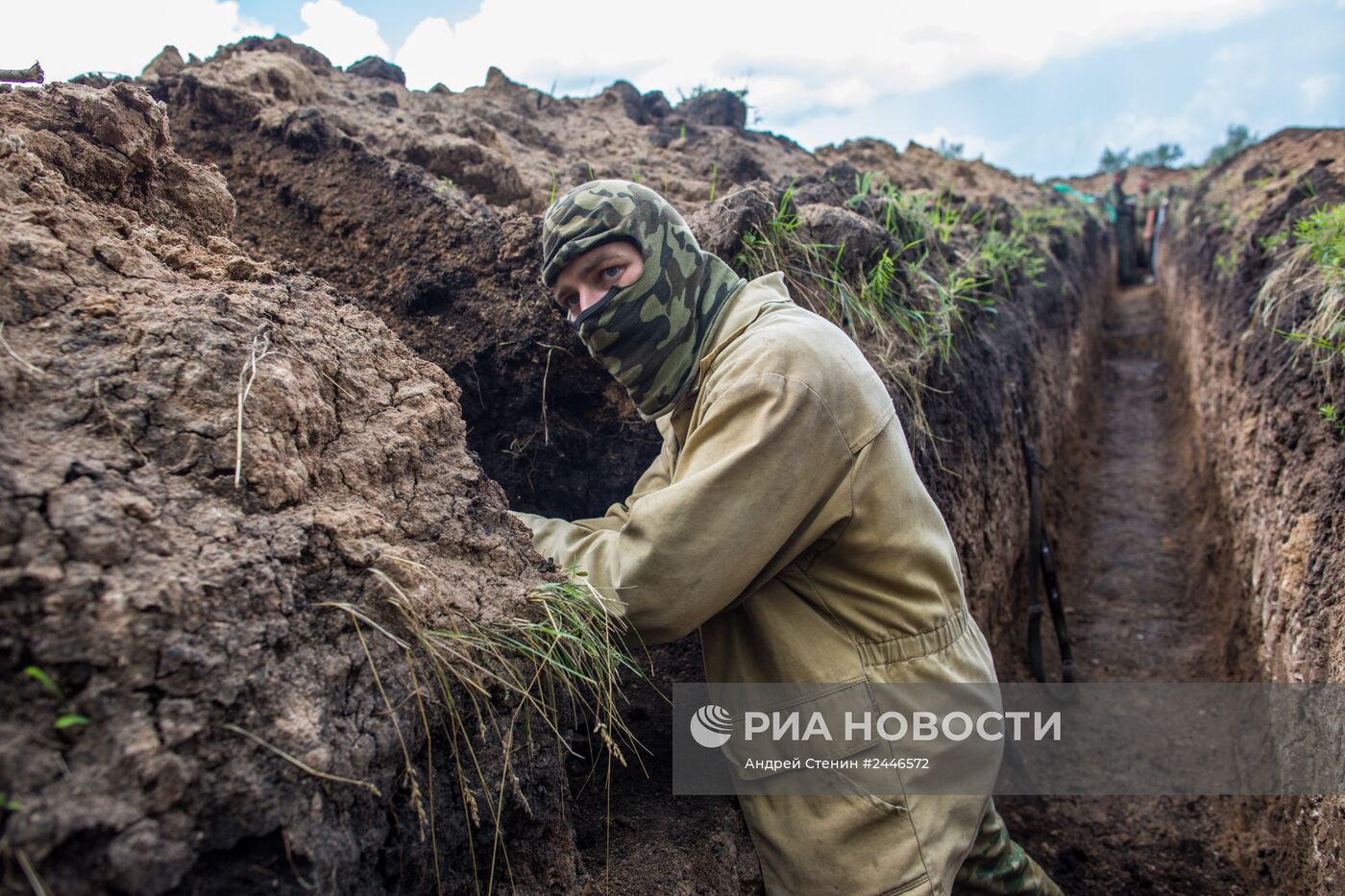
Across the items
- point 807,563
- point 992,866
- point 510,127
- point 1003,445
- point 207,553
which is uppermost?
point 510,127

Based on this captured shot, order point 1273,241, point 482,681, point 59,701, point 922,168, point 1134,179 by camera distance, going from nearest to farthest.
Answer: point 59,701
point 482,681
point 1273,241
point 922,168
point 1134,179

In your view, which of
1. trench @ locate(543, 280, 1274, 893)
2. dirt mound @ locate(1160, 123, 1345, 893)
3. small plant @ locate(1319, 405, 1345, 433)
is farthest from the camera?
small plant @ locate(1319, 405, 1345, 433)

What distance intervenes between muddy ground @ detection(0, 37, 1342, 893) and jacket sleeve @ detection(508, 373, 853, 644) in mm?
227

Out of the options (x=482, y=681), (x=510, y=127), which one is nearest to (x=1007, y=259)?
(x=510, y=127)

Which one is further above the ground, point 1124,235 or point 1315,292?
point 1124,235

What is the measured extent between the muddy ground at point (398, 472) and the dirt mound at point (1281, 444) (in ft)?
0.12

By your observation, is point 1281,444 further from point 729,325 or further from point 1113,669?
point 729,325

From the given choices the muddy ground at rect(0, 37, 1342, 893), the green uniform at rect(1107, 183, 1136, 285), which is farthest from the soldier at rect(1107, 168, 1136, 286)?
the muddy ground at rect(0, 37, 1342, 893)

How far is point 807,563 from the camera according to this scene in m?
1.97

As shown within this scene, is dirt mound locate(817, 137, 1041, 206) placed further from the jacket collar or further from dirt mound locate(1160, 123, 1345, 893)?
the jacket collar

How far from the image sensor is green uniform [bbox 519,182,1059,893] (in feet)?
5.89

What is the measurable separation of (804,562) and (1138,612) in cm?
477

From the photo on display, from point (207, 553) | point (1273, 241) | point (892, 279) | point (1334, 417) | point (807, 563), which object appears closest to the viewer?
point (207, 553)

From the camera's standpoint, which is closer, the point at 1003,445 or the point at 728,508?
the point at 728,508
